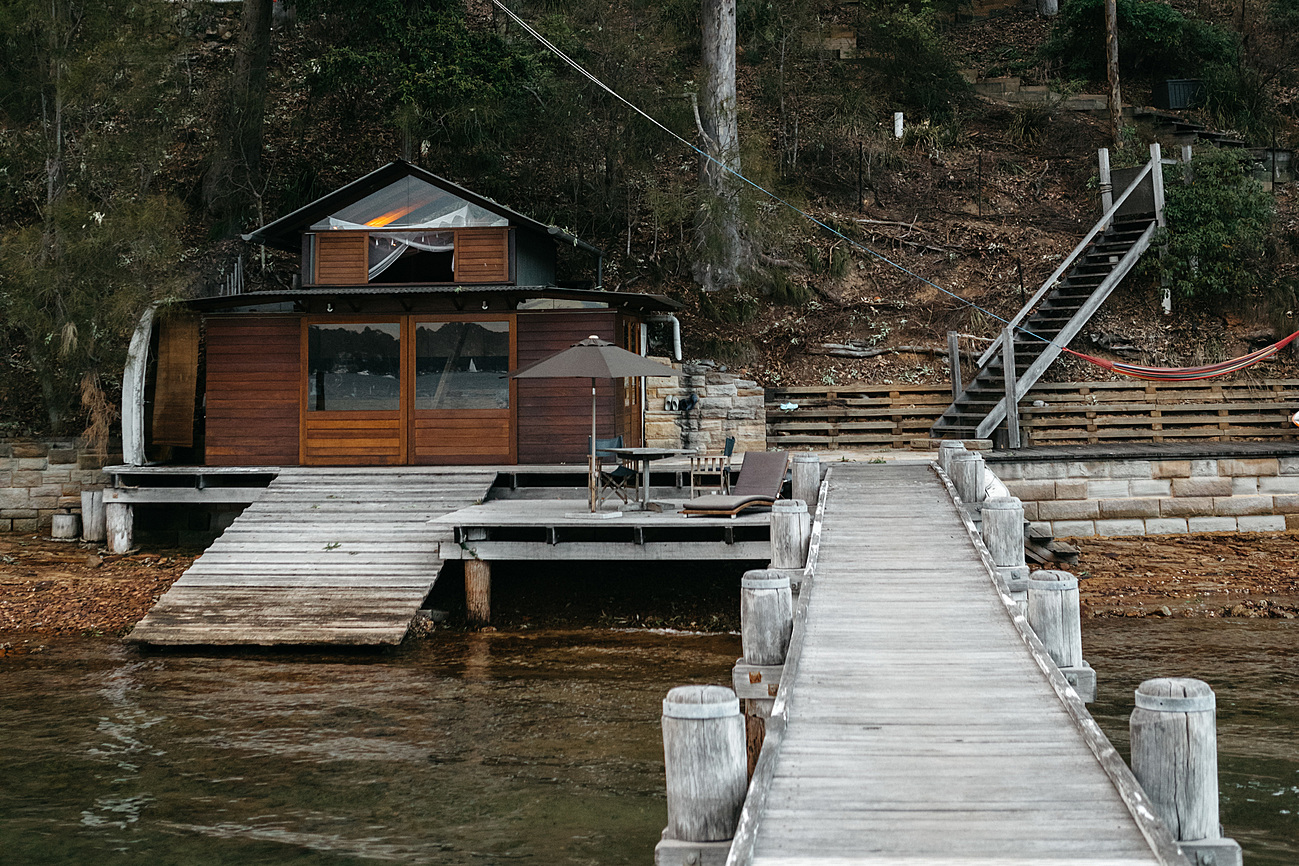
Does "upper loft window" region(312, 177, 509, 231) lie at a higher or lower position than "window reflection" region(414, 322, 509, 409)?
higher

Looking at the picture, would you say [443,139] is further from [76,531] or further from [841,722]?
[841,722]

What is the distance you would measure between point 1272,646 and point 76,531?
13748 millimetres

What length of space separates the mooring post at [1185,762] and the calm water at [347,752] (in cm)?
278

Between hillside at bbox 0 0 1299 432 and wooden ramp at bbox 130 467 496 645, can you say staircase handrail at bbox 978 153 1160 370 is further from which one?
wooden ramp at bbox 130 467 496 645

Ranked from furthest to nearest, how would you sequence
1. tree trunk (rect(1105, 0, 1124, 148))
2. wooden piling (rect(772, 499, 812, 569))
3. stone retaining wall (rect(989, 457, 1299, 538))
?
tree trunk (rect(1105, 0, 1124, 148))
stone retaining wall (rect(989, 457, 1299, 538))
wooden piling (rect(772, 499, 812, 569))

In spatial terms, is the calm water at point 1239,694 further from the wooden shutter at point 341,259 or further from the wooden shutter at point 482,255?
the wooden shutter at point 341,259

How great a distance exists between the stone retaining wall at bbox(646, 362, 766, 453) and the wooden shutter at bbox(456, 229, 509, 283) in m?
2.91

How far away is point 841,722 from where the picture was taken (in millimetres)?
5398

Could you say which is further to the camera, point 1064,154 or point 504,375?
point 1064,154

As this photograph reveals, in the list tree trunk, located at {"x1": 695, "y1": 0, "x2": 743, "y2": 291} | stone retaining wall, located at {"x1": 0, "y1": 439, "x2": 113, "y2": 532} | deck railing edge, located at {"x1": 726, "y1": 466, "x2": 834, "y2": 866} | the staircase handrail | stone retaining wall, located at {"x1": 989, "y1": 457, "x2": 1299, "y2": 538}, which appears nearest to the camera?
deck railing edge, located at {"x1": 726, "y1": 466, "x2": 834, "y2": 866}

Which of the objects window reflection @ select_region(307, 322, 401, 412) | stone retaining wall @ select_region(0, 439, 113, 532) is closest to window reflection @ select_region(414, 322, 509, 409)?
window reflection @ select_region(307, 322, 401, 412)

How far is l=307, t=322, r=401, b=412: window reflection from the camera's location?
14.4 meters

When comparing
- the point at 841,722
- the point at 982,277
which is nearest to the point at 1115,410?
the point at 982,277

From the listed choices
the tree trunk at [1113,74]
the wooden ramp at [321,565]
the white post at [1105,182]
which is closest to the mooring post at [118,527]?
the wooden ramp at [321,565]
